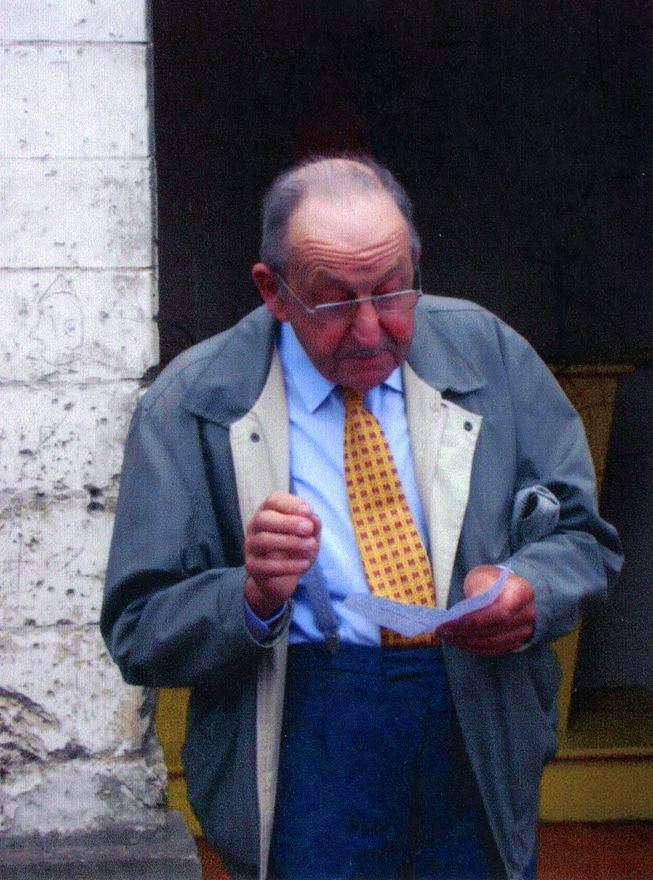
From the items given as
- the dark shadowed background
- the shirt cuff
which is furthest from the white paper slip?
the dark shadowed background

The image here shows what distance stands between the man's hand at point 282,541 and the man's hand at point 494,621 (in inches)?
9.9

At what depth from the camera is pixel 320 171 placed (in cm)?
242

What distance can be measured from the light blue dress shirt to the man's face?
0.21 feet

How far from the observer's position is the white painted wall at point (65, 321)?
2.99 m

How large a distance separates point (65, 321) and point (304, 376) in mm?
762

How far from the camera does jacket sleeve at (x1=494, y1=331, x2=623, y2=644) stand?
229cm

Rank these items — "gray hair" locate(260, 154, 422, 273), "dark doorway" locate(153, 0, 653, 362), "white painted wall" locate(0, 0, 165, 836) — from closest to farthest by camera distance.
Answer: "gray hair" locate(260, 154, 422, 273) < "white painted wall" locate(0, 0, 165, 836) < "dark doorway" locate(153, 0, 653, 362)

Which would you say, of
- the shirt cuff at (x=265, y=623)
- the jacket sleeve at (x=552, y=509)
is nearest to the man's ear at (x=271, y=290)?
the jacket sleeve at (x=552, y=509)

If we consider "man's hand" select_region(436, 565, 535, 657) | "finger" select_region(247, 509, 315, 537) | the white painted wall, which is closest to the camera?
"finger" select_region(247, 509, 315, 537)

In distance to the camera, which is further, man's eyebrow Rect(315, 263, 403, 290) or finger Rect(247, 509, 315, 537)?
man's eyebrow Rect(315, 263, 403, 290)

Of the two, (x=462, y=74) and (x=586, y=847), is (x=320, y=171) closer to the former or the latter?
(x=586, y=847)

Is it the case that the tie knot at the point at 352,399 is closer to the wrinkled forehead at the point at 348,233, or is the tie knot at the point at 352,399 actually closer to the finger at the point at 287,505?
the wrinkled forehead at the point at 348,233

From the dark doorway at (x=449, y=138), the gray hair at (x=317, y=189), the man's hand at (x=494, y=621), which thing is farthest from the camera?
the dark doorway at (x=449, y=138)

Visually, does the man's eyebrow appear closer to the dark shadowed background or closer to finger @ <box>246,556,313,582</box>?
finger @ <box>246,556,313,582</box>
